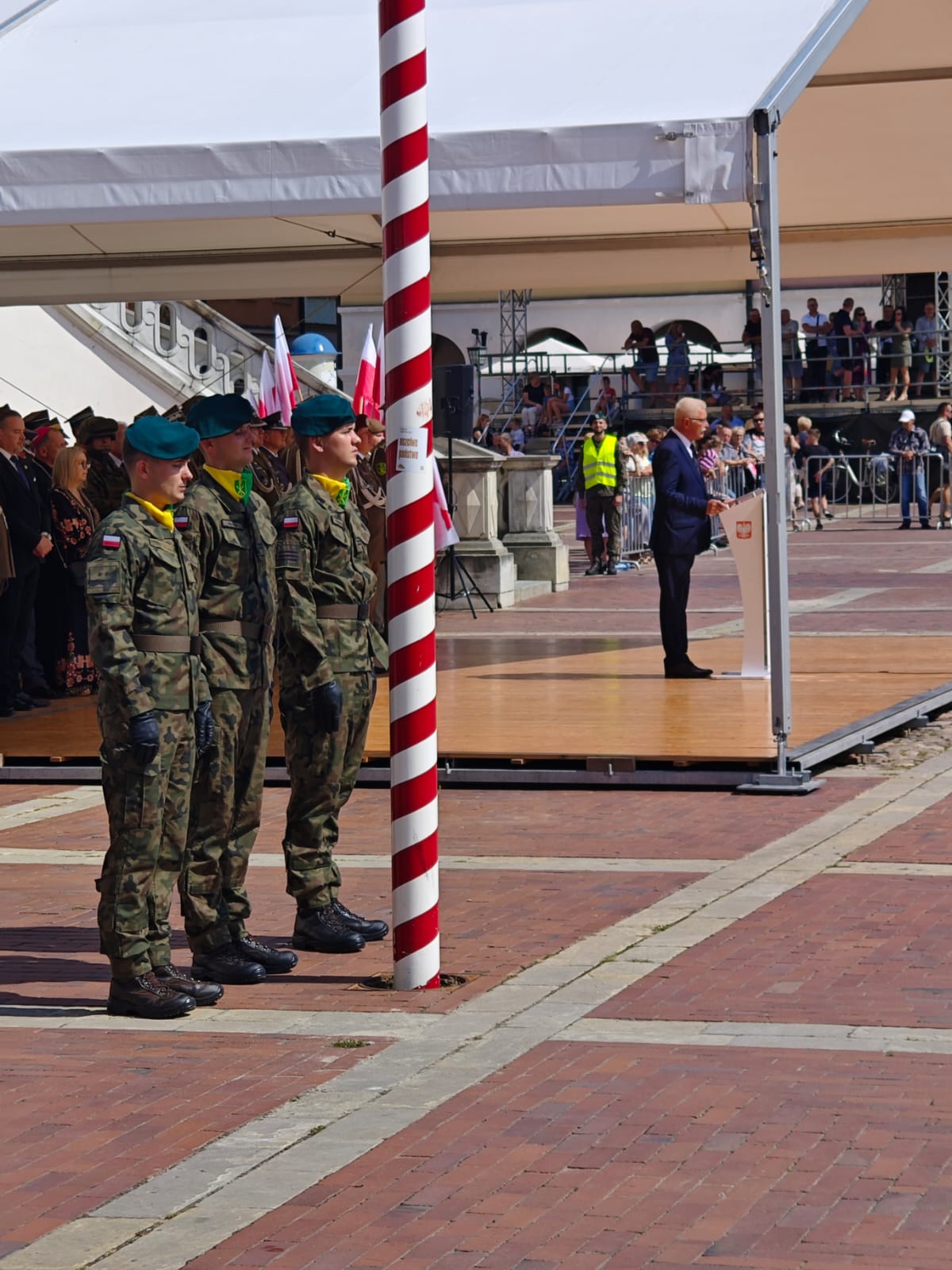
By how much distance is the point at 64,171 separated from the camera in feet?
35.1

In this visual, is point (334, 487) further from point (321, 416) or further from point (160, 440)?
point (160, 440)

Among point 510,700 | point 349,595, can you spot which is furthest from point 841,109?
point 349,595

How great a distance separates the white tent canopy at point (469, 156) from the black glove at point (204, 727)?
410cm

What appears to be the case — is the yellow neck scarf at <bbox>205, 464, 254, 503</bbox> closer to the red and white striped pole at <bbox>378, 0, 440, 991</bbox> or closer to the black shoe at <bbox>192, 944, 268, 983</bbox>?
the red and white striped pole at <bbox>378, 0, 440, 991</bbox>

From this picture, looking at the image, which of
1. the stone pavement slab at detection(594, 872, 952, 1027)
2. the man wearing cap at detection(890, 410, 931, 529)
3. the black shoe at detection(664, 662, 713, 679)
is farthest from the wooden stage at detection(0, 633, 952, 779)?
the man wearing cap at detection(890, 410, 931, 529)

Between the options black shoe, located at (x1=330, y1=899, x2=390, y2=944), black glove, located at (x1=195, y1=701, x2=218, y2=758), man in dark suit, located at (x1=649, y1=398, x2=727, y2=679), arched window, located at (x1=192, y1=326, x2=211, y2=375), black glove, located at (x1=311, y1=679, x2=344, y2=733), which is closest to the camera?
black glove, located at (x1=195, y1=701, x2=218, y2=758)

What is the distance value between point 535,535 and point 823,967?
17.1m

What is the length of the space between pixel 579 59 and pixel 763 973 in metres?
5.94

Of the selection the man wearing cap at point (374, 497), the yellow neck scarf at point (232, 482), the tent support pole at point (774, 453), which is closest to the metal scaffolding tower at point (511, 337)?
the man wearing cap at point (374, 497)

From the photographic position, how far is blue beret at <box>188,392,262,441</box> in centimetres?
711

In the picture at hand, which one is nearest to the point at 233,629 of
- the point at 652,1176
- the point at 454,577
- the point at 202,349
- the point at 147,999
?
the point at 147,999

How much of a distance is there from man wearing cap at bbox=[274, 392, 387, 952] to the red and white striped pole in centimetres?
40

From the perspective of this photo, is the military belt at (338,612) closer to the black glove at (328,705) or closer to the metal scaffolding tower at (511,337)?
the black glove at (328,705)

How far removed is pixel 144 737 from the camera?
21.7 feet
